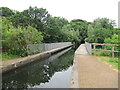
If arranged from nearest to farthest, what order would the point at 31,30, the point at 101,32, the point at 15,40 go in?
the point at 15,40
the point at 31,30
the point at 101,32

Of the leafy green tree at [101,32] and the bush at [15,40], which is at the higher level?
the leafy green tree at [101,32]

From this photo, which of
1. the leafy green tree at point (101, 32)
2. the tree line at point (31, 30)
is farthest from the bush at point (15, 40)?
the leafy green tree at point (101, 32)

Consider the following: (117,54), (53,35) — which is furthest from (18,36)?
(53,35)

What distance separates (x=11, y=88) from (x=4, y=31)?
5876 mm

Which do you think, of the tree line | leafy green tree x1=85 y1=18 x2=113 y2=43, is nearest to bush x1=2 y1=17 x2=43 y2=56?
the tree line

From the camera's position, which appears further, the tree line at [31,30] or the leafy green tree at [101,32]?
the leafy green tree at [101,32]

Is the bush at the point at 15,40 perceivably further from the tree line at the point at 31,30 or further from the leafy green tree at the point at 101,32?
the leafy green tree at the point at 101,32

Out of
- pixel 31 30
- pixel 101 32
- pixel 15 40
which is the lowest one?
pixel 15 40

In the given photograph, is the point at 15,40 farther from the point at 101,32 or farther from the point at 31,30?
the point at 101,32

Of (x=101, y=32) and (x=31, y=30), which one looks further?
(x=101, y=32)

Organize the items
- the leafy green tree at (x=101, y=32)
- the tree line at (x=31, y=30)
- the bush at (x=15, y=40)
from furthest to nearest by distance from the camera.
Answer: the leafy green tree at (x=101, y=32), the tree line at (x=31, y=30), the bush at (x=15, y=40)

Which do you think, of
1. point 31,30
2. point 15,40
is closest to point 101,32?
point 31,30

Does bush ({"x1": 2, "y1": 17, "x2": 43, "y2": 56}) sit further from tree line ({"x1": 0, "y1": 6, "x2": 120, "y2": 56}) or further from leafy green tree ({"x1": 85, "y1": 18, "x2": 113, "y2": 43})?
leafy green tree ({"x1": 85, "y1": 18, "x2": 113, "y2": 43})

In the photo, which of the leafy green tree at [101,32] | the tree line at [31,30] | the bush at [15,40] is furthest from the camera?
the leafy green tree at [101,32]
